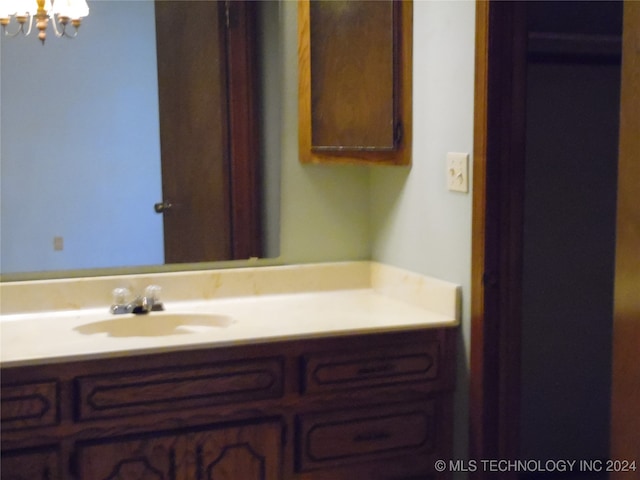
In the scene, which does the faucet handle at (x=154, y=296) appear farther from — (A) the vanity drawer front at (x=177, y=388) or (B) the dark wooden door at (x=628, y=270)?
(B) the dark wooden door at (x=628, y=270)

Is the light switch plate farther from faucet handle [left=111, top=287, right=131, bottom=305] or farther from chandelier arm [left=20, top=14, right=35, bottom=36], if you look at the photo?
chandelier arm [left=20, top=14, right=35, bottom=36]

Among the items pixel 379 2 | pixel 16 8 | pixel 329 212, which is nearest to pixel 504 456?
pixel 329 212

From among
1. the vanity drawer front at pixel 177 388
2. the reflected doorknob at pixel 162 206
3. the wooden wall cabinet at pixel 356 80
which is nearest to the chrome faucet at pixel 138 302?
the reflected doorknob at pixel 162 206

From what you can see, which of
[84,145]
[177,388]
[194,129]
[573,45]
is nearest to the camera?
[177,388]

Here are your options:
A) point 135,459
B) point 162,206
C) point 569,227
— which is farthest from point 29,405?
point 569,227

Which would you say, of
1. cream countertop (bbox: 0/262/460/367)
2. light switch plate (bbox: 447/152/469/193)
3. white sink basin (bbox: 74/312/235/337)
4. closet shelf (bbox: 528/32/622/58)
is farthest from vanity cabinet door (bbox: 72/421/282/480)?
closet shelf (bbox: 528/32/622/58)

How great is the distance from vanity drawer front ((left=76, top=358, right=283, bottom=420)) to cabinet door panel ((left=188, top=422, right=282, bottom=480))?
8cm

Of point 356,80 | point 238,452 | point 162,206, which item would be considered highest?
point 356,80

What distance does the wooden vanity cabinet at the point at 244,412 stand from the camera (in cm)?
180

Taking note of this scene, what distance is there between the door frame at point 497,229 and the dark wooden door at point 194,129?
2.70 feet

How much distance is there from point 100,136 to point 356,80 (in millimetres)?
769

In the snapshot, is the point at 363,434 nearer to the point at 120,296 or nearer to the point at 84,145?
the point at 120,296

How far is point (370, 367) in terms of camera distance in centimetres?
205

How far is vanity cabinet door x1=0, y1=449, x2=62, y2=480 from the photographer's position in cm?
178
